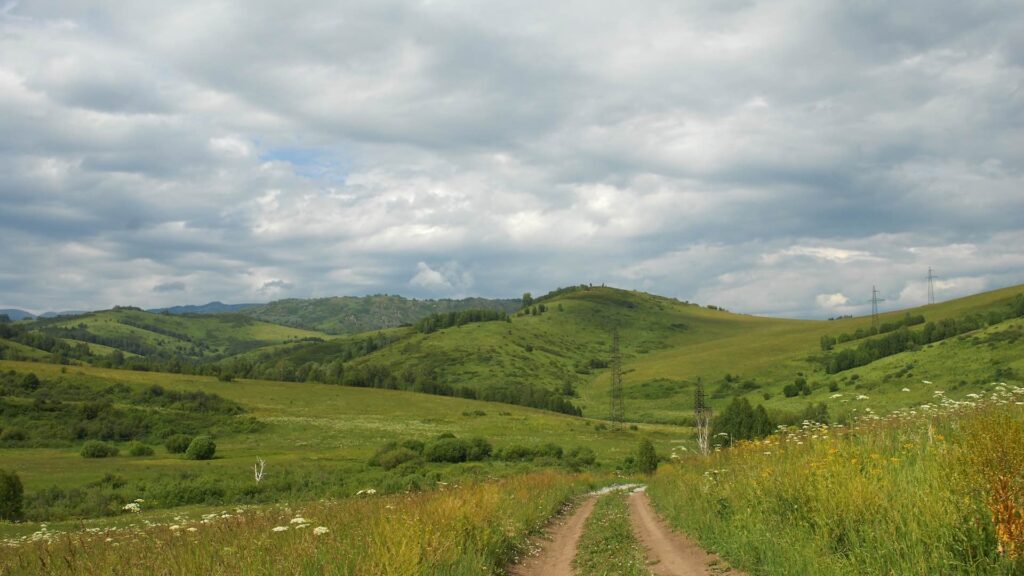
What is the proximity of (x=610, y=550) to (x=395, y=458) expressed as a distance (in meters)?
49.2

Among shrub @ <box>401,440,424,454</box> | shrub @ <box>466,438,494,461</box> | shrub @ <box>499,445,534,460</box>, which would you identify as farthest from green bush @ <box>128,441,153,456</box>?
shrub @ <box>499,445,534,460</box>

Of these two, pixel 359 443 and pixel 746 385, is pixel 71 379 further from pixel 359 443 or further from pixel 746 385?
pixel 746 385

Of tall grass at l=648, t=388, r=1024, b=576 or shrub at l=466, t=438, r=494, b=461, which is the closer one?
tall grass at l=648, t=388, r=1024, b=576

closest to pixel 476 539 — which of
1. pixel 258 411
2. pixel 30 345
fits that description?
pixel 258 411

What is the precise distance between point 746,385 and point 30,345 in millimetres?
193394

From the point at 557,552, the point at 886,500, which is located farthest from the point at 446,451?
the point at 886,500

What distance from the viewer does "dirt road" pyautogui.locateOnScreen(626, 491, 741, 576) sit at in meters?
11.0

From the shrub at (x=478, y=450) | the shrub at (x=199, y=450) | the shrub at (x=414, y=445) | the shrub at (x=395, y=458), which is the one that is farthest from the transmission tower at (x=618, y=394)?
the shrub at (x=199, y=450)

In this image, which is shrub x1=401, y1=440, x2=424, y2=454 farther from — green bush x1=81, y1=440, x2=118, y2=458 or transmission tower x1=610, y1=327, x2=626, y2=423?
transmission tower x1=610, y1=327, x2=626, y2=423

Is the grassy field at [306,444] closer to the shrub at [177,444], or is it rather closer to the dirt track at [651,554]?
the shrub at [177,444]

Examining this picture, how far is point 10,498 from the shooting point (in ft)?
113

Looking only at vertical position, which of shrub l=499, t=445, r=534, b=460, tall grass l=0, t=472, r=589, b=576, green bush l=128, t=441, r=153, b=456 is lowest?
shrub l=499, t=445, r=534, b=460

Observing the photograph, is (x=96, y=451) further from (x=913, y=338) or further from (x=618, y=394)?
(x=913, y=338)

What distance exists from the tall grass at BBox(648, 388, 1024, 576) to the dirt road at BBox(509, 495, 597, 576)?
3078mm
